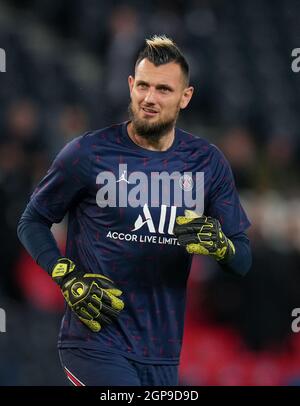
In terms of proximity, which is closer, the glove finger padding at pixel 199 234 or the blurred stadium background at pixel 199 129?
the glove finger padding at pixel 199 234

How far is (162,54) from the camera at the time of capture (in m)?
5.70

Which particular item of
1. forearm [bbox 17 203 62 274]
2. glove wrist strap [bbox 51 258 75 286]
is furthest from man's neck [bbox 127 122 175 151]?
glove wrist strap [bbox 51 258 75 286]

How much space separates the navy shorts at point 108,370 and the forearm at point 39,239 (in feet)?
→ 1.43

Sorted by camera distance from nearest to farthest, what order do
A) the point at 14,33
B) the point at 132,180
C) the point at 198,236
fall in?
the point at 198,236 → the point at 132,180 → the point at 14,33

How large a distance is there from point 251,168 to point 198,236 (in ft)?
18.2

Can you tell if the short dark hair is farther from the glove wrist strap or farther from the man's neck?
the glove wrist strap

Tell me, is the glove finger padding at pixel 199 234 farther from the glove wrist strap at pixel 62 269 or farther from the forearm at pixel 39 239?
the forearm at pixel 39 239

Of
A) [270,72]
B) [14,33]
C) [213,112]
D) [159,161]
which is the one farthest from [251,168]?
[159,161]

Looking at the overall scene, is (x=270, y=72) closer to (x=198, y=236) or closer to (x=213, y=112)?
(x=213, y=112)

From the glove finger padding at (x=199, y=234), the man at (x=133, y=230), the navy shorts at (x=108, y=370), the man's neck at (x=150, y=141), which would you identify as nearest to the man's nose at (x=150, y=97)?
the man at (x=133, y=230)

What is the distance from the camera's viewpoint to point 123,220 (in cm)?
556

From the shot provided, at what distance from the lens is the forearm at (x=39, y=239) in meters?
5.57

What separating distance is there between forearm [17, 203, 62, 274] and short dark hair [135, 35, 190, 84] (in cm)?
93

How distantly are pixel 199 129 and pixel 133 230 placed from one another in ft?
21.3
